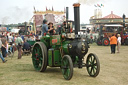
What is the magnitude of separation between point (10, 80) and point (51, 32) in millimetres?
2235

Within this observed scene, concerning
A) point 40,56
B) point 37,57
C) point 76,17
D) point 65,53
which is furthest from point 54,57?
point 76,17

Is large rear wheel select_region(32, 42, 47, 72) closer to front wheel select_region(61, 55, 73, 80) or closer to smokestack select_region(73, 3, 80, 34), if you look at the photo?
front wheel select_region(61, 55, 73, 80)

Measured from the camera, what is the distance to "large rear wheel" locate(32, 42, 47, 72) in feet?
Result: 21.9

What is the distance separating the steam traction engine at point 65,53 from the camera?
5.98m

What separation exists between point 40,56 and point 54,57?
0.76 meters

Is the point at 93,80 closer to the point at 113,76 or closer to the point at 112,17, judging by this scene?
the point at 113,76

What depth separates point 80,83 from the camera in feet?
17.8

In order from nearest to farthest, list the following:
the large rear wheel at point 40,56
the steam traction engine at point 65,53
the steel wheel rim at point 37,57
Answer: the steam traction engine at point 65,53
the large rear wheel at point 40,56
the steel wheel rim at point 37,57

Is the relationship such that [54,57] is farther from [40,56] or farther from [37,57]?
[37,57]

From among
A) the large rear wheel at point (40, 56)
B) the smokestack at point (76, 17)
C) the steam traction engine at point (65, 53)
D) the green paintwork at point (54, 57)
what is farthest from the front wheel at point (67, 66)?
the smokestack at point (76, 17)

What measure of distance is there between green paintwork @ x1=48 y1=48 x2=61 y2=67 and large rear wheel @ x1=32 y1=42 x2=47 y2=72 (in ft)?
0.61

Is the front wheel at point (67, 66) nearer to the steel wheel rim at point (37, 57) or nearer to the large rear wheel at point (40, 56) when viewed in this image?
the large rear wheel at point (40, 56)

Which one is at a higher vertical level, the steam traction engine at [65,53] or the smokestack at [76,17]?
the smokestack at [76,17]

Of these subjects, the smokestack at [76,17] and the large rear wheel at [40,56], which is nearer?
the large rear wheel at [40,56]
